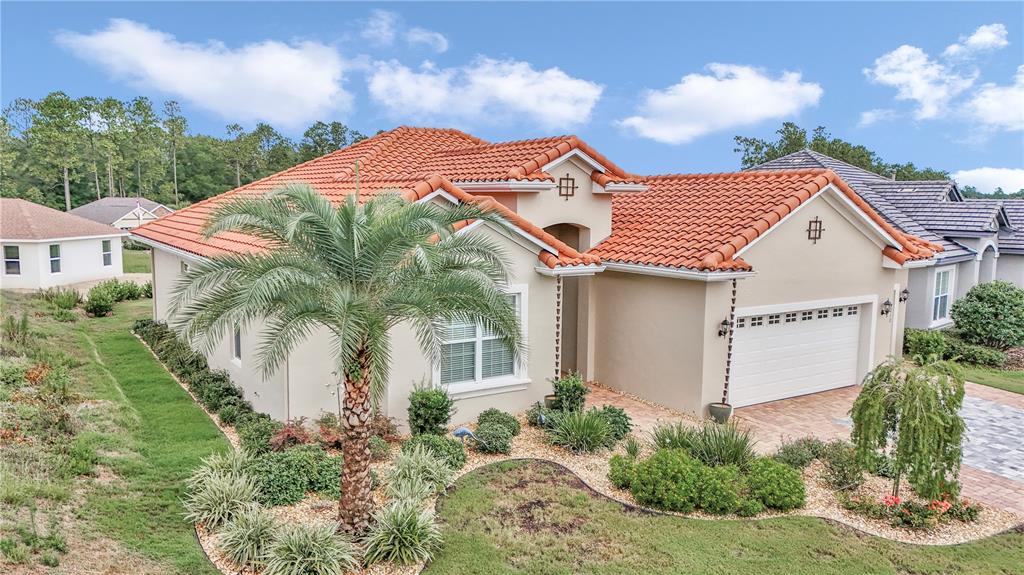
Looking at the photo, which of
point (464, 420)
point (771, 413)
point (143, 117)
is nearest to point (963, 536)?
point (771, 413)

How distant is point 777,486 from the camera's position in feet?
32.4

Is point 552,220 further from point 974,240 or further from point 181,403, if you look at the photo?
point 974,240

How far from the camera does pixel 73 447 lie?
10578 mm

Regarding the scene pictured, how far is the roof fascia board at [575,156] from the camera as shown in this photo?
50.5ft

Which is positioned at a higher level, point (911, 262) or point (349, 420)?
point (911, 262)

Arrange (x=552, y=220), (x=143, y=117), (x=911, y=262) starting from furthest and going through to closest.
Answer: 1. (x=143, y=117)
2. (x=911, y=262)
3. (x=552, y=220)

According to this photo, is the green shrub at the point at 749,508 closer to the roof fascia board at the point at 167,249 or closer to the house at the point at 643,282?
the house at the point at 643,282

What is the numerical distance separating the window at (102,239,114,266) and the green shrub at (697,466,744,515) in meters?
34.3

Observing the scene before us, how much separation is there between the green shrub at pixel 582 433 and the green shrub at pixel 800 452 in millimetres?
2834

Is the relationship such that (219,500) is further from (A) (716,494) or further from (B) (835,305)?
(B) (835,305)

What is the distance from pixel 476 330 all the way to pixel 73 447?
6690 mm

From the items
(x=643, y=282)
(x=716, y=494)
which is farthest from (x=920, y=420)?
(x=643, y=282)

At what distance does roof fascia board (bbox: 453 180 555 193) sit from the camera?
14773mm

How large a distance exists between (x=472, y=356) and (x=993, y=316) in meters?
17.7
